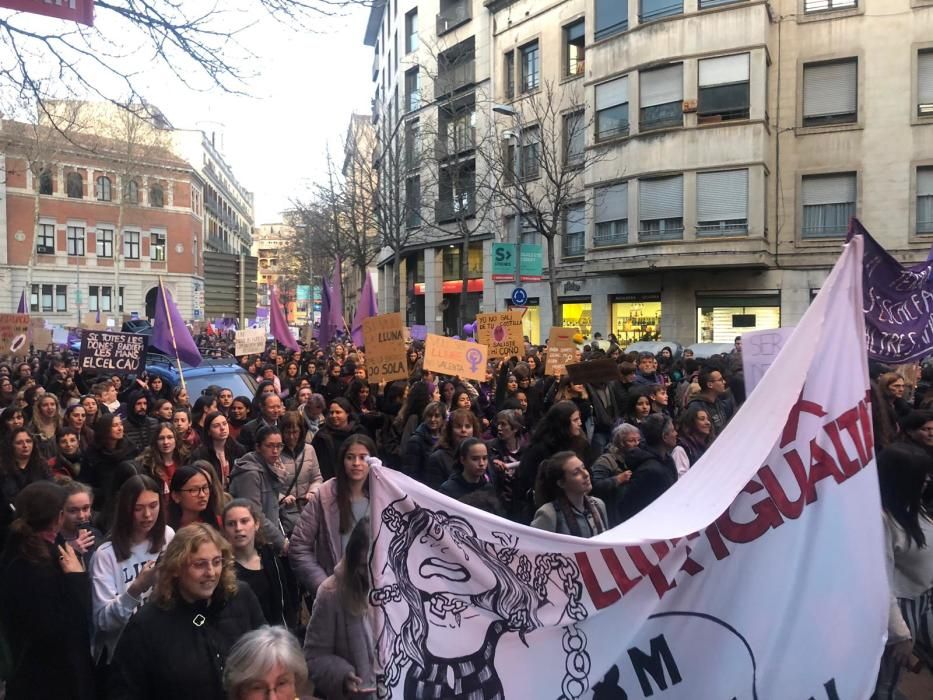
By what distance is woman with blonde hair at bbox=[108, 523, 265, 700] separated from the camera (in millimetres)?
2715

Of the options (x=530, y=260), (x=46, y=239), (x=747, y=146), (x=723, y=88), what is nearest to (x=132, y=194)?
(x=46, y=239)

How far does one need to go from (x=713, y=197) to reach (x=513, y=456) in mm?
19170

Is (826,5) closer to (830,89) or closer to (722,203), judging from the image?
(830,89)

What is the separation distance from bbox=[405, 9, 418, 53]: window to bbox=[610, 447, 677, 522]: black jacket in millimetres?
37125

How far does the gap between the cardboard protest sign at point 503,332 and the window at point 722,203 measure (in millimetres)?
13349

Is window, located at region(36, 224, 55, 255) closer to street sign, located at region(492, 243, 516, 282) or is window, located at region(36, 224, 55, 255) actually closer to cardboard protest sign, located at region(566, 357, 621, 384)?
street sign, located at region(492, 243, 516, 282)

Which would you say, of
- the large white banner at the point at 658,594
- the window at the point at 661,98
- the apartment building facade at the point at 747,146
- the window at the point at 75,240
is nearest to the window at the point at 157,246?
the window at the point at 75,240

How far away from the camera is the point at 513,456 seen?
6.49m

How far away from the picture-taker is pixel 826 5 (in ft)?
76.0

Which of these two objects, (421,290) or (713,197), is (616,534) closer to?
(713,197)

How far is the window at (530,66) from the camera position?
29406 mm

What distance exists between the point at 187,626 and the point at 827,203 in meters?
24.5

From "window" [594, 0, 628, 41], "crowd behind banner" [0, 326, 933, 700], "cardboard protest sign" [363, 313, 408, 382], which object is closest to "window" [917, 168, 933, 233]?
"window" [594, 0, 628, 41]

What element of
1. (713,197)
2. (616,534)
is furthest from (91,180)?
(616,534)
